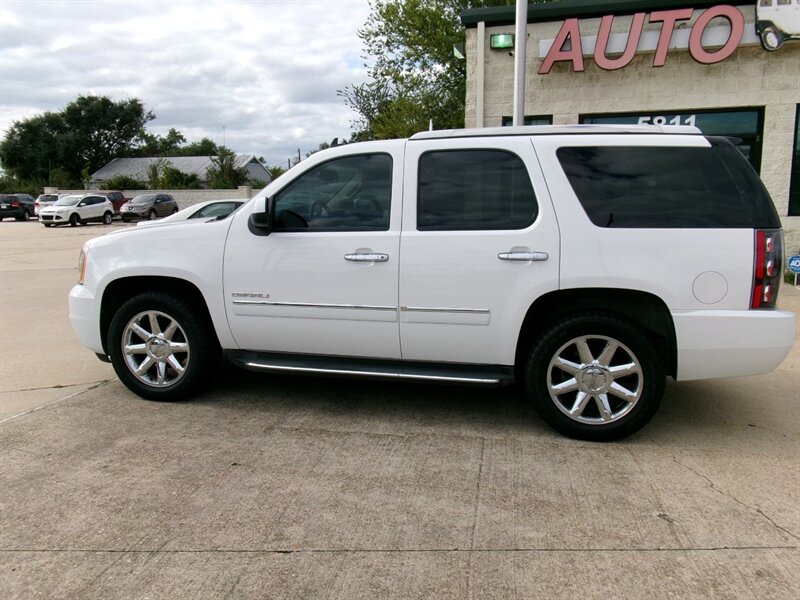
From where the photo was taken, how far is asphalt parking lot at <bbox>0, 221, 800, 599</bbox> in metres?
2.69

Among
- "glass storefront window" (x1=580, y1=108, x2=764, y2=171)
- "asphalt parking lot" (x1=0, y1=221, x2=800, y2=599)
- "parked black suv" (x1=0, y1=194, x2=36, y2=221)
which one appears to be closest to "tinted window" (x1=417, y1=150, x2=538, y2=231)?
"asphalt parking lot" (x1=0, y1=221, x2=800, y2=599)

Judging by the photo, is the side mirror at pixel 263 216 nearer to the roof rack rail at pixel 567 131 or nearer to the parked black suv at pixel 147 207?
the roof rack rail at pixel 567 131

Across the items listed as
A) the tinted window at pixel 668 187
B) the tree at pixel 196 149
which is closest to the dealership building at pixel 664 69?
the tinted window at pixel 668 187

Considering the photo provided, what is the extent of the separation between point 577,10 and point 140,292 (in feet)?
28.9

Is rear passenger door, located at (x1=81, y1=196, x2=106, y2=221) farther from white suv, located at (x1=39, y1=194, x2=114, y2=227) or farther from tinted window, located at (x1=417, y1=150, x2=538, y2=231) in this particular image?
tinted window, located at (x1=417, y1=150, x2=538, y2=231)

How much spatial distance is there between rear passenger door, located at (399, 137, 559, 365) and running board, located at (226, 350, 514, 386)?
0.28 ft

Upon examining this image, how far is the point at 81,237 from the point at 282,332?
78.1ft

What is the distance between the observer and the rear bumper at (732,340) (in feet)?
12.2

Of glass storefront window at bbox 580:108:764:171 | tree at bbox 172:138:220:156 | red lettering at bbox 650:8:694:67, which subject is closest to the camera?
red lettering at bbox 650:8:694:67

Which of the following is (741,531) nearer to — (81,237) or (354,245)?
(354,245)

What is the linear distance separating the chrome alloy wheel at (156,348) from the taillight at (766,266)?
150 inches

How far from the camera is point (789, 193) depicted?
10492 mm

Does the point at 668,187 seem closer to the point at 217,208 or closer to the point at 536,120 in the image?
the point at 536,120

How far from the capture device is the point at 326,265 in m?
4.26
